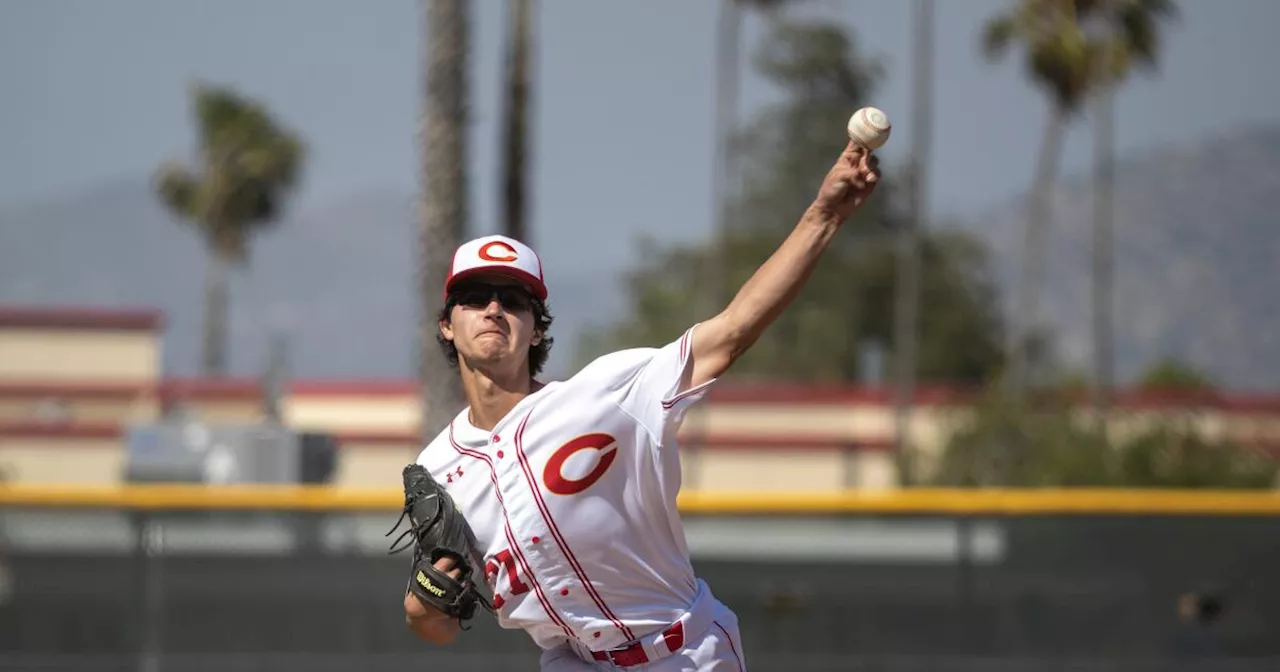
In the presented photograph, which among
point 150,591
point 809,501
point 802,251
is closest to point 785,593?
point 809,501

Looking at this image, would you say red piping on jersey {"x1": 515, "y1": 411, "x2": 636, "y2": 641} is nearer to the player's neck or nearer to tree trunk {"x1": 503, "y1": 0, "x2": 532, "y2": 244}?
the player's neck

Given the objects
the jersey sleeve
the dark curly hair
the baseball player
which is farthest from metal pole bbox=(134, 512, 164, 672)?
the jersey sleeve

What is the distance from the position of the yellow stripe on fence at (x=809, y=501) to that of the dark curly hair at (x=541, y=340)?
243 inches

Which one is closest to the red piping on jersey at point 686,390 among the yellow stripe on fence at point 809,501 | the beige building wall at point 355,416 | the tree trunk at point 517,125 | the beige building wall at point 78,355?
the yellow stripe on fence at point 809,501

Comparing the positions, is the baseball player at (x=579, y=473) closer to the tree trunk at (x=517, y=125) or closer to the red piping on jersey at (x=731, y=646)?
the red piping on jersey at (x=731, y=646)

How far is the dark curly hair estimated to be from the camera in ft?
17.0

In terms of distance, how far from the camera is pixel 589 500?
4910mm

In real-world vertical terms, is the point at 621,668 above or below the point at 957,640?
above

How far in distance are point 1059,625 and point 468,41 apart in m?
6.87

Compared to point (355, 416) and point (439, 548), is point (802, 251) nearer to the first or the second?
point (439, 548)

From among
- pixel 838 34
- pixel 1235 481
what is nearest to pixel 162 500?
pixel 1235 481

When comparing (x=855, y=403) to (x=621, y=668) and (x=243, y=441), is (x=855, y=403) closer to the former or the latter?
(x=243, y=441)

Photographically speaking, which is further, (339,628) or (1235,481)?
(1235,481)

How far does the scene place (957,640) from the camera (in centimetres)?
1134
